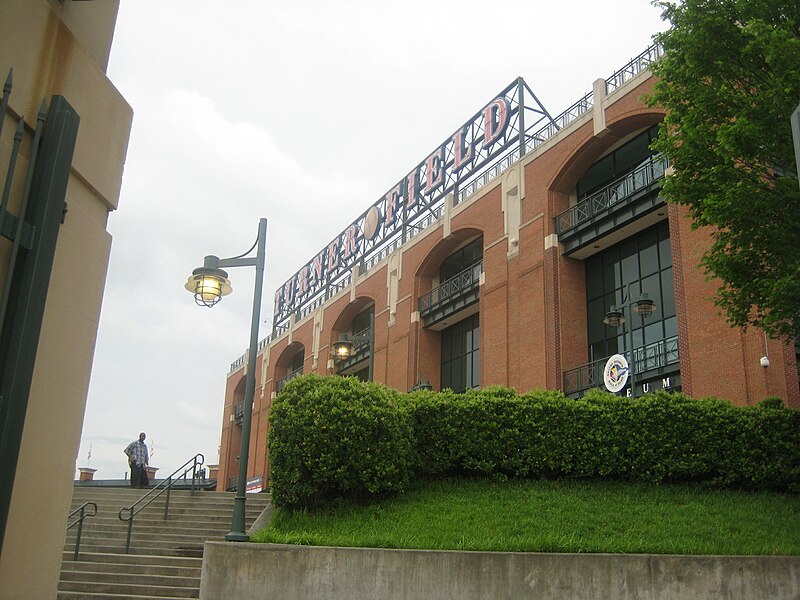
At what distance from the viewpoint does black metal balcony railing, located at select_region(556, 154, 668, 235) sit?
2540cm

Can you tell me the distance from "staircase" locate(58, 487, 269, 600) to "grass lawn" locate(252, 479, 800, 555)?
186 centimetres

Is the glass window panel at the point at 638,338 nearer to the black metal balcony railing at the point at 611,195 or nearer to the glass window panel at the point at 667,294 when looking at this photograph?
the glass window panel at the point at 667,294

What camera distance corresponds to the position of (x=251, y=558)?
38.0 feet

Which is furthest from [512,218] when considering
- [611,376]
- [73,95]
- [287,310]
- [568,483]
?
[287,310]

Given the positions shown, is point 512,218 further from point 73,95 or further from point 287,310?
point 287,310

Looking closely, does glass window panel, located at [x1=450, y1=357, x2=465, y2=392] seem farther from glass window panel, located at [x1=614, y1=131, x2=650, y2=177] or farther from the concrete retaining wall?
the concrete retaining wall

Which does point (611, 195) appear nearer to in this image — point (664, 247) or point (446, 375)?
point (664, 247)

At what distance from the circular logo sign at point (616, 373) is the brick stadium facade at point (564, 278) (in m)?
0.92

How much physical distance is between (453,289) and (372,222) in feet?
44.2

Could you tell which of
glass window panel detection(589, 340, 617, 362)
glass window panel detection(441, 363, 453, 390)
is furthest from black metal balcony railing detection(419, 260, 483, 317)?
glass window panel detection(589, 340, 617, 362)

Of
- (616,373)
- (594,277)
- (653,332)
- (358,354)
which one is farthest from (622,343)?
(358,354)

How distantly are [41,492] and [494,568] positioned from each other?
8.33 metres

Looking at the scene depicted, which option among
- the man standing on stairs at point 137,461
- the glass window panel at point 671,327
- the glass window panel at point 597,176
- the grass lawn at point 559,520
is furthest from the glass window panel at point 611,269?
the man standing on stairs at point 137,461

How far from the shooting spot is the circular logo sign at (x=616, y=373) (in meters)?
22.2
